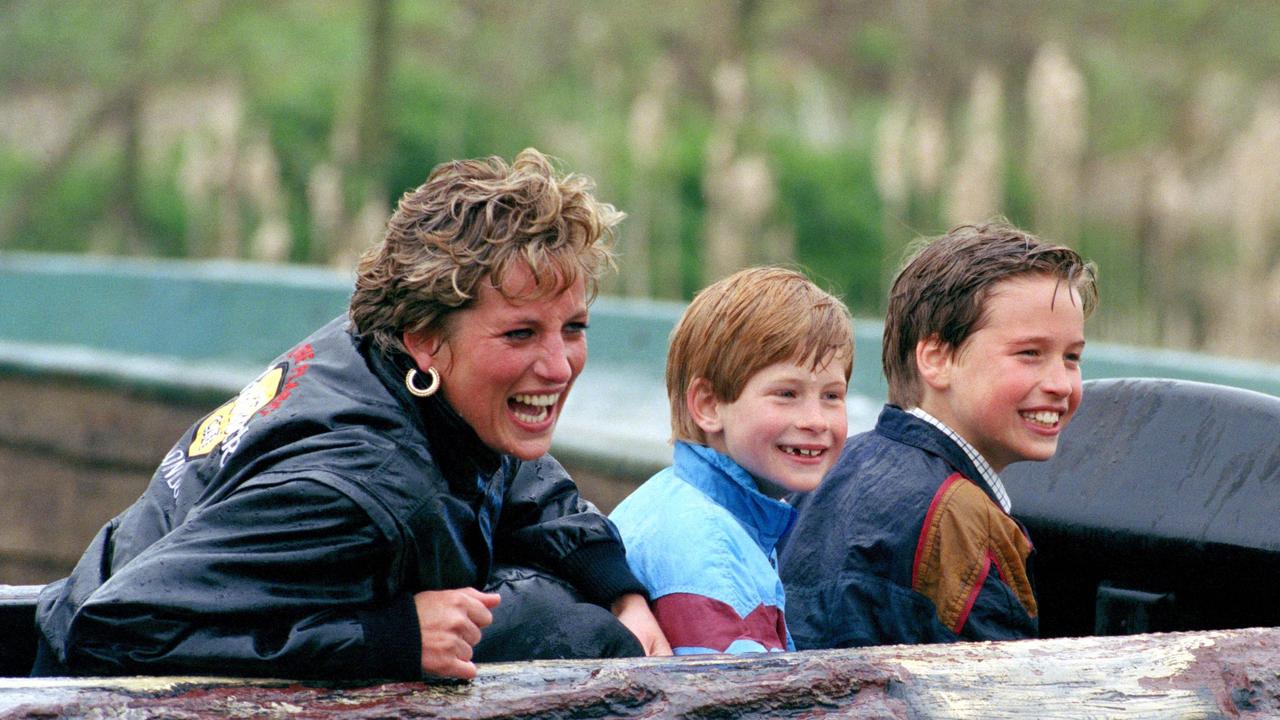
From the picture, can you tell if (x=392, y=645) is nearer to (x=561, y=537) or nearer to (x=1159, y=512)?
(x=561, y=537)

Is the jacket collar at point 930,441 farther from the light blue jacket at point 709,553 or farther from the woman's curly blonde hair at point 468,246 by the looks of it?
the woman's curly blonde hair at point 468,246

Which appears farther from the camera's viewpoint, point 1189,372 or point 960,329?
point 1189,372

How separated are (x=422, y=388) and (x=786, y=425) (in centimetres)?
58

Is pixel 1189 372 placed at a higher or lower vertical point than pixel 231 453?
lower

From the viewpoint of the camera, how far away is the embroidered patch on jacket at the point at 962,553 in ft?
7.37

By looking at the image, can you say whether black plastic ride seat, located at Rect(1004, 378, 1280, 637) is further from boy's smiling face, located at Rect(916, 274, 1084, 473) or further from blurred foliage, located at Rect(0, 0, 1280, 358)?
blurred foliage, located at Rect(0, 0, 1280, 358)

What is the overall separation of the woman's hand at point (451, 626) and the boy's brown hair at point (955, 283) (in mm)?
937

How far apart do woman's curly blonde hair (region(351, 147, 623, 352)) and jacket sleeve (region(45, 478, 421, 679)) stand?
287mm

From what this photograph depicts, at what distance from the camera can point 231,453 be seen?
1.87 metres

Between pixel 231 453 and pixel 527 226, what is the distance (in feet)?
1.38

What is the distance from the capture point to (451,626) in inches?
69.7

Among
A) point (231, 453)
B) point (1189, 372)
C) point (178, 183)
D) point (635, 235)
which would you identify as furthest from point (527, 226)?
point (178, 183)

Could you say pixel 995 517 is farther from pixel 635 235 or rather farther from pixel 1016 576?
pixel 635 235

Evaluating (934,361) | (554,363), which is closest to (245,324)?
(934,361)
